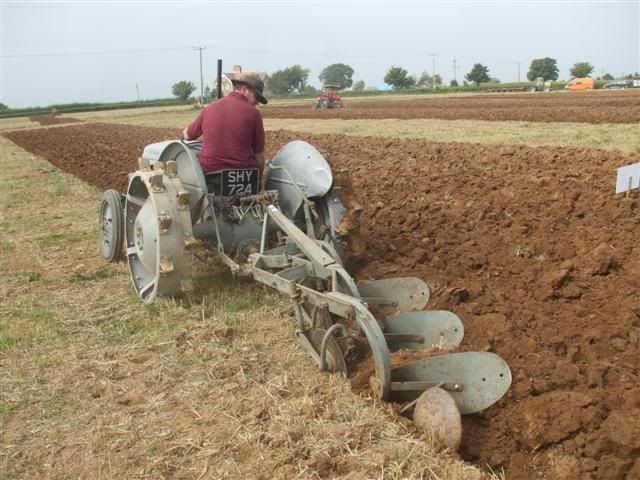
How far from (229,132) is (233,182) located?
0.40 meters

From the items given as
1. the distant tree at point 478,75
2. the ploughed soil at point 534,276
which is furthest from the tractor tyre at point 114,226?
the distant tree at point 478,75

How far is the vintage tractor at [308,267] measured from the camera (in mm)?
3027

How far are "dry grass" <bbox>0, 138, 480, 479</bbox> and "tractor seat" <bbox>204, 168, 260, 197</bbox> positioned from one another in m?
0.83

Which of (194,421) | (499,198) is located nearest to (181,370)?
(194,421)

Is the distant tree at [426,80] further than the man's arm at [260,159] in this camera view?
Yes

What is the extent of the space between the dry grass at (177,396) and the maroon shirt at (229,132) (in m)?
1.09

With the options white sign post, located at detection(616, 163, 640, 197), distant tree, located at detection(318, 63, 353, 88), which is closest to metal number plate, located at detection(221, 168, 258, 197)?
white sign post, located at detection(616, 163, 640, 197)

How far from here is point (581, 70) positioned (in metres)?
84.5

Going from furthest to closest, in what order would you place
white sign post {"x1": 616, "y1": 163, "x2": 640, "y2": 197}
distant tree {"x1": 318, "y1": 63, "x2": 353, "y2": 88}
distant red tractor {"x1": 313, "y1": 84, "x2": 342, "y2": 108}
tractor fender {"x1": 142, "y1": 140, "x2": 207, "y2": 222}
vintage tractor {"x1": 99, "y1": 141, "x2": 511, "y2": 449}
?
distant tree {"x1": 318, "y1": 63, "x2": 353, "y2": 88} → distant red tractor {"x1": 313, "y1": 84, "x2": 342, "y2": 108} → white sign post {"x1": 616, "y1": 163, "x2": 640, "y2": 197} → tractor fender {"x1": 142, "y1": 140, "x2": 207, "y2": 222} → vintage tractor {"x1": 99, "y1": 141, "x2": 511, "y2": 449}

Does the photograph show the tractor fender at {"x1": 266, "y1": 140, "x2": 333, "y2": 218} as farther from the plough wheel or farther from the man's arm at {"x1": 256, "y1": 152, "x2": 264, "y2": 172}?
the plough wheel

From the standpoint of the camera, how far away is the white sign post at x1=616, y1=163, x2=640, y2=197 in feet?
17.2

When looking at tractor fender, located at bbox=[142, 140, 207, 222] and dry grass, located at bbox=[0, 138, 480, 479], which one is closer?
dry grass, located at bbox=[0, 138, 480, 479]

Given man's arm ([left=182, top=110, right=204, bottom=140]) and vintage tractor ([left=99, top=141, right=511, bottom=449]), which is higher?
man's arm ([left=182, top=110, right=204, bottom=140])

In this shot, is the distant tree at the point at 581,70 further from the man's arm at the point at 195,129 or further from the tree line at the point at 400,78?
the man's arm at the point at 195,129
